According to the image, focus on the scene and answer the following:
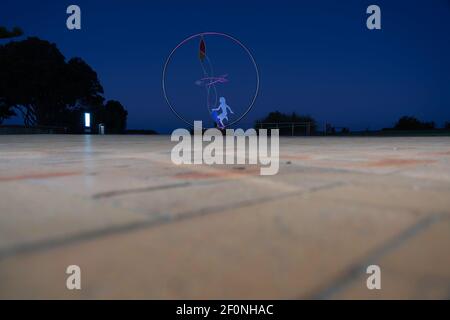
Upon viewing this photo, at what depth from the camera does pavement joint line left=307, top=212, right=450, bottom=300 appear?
487mm

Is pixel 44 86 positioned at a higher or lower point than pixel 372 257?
higher

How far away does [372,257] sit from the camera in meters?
0.61

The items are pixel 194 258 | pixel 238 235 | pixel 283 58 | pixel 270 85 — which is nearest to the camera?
pixel 194 258

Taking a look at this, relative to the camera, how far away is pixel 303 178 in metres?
1.55

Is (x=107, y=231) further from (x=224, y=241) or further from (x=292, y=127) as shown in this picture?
(x=292, y=127)

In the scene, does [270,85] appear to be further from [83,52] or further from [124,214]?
[124,214]

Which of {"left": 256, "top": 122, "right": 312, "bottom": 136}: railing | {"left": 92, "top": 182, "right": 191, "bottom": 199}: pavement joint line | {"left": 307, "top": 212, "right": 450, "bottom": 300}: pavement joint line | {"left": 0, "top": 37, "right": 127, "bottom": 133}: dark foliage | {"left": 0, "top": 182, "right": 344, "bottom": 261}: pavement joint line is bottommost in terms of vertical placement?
{"left": 307, "top": 212, "right": 450, "bottom": 300}: pavement joint line

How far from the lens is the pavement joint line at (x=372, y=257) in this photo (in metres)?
0.49

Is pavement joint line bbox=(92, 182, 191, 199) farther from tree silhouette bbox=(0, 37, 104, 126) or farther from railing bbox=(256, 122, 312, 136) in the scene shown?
tree silhouette bbox=(0, 37, 104, 126)

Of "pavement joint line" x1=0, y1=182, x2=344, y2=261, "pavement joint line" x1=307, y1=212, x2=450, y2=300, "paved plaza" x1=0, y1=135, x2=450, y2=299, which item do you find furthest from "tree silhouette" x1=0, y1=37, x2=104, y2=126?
"pavement joint line" x1=307, y1=212, x2=450, y2=300

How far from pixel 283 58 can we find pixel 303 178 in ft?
109

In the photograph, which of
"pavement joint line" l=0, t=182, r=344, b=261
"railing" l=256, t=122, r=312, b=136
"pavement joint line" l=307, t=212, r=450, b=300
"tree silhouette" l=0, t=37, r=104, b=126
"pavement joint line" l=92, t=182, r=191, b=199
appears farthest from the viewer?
"tree silhouette" l=0, t=37, r=104, b=126

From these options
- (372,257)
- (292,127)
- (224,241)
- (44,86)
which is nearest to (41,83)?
(44,86)
